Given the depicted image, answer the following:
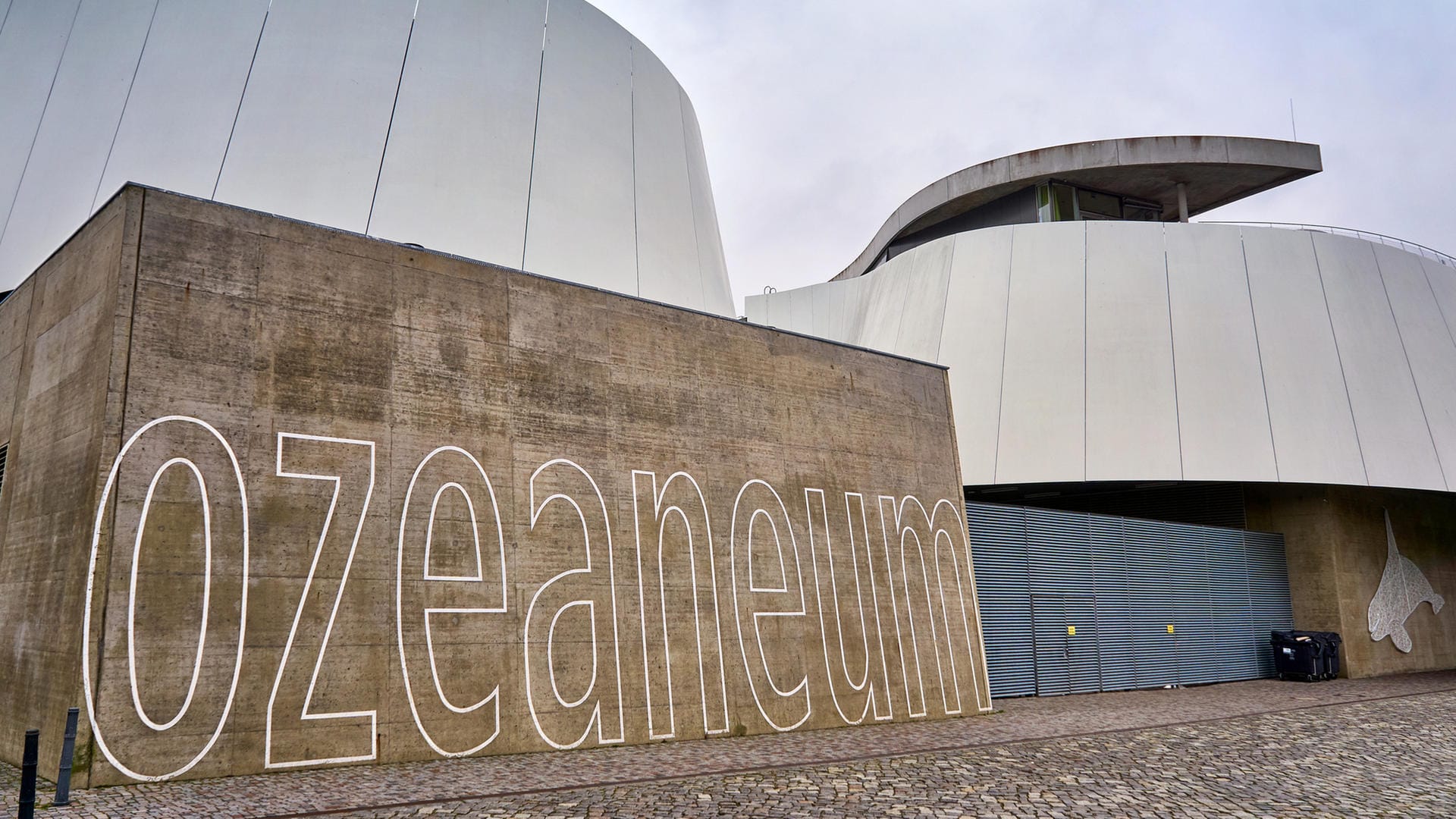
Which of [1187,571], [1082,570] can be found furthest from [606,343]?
[1187,571]

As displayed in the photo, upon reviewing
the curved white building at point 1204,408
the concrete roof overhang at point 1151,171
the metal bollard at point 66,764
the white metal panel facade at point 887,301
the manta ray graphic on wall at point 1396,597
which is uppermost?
the concrete roof overhang at point 1151,171

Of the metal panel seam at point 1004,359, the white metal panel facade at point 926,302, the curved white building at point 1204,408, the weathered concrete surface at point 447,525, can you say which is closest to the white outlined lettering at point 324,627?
the weathered concrete surface at point 447,525

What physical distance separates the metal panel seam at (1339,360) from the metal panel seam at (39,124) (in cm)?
2259

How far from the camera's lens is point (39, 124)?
14.5m

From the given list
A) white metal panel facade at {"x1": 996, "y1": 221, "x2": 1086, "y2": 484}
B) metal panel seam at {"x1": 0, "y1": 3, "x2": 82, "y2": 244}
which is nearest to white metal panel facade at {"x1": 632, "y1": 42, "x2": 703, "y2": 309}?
white metal panel facade at {"x1": 996, "y1": 221, "x2": 1086, "y2": 484}

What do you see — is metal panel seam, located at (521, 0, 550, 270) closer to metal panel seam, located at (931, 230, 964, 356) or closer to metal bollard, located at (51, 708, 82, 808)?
metal panel seam, located at (931, 230, 964, 356)

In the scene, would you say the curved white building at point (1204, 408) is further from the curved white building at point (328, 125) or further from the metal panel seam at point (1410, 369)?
the curved white building at point (328, 125)

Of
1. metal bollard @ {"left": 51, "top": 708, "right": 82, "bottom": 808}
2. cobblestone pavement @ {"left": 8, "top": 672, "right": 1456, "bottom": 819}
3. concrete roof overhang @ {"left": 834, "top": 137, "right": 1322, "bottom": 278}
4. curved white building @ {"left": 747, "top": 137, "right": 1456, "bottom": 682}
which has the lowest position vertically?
cobblestone pavement @ {"left": 8, "top": 672, "right": 1456, "bottom": 819}

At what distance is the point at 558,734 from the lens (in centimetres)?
1001

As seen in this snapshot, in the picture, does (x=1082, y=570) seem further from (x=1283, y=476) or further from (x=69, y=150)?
(x=69, y=150)

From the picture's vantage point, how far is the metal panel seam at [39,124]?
14.1 metres

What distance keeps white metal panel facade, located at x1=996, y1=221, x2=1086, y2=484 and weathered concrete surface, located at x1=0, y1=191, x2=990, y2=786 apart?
6.64 meters

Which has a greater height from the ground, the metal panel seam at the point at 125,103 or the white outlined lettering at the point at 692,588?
the metal panel seam at the point at 125,103

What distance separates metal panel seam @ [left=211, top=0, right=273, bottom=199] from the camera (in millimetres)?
13719
